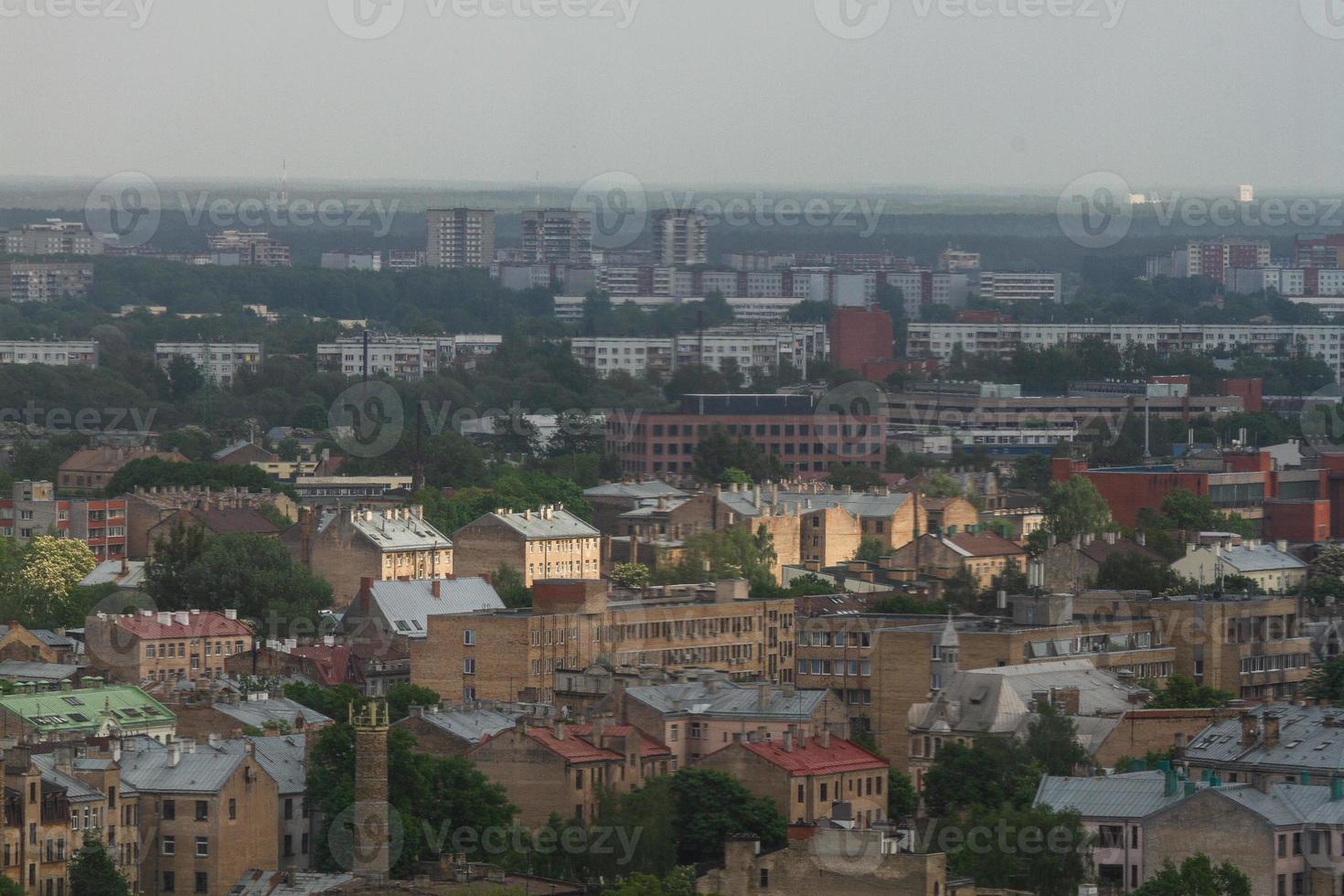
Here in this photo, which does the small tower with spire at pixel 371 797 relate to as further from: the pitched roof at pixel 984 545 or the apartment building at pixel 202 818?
the pitched roof at pixel 984 545

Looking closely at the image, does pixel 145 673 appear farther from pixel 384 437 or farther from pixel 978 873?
pixel 384 437

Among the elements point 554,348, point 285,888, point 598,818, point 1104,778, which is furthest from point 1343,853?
point 554,348

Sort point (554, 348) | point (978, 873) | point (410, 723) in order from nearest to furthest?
point (978, 873), point (410, 723), point (554, 348)

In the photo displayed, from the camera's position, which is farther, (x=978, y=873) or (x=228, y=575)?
(x=228, y=575)

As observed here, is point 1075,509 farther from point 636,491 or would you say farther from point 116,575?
point 116,575

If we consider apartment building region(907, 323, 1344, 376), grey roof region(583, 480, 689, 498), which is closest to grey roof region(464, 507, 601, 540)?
grey roof region(583, 480, 689, 498)

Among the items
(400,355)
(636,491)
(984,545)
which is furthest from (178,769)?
(400,355)

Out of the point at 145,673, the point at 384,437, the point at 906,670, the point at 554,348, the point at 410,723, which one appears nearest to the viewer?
the point at 410,723
